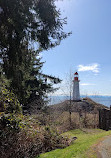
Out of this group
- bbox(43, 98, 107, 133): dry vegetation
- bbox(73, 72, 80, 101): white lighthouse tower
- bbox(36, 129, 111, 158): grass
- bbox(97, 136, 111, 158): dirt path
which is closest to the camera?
bbox(97, 136, 111, 158): dirt path

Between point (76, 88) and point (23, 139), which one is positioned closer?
point (23, 139)

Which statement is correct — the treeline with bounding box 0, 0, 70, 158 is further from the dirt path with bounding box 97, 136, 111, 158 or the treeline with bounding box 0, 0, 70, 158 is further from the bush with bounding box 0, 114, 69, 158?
the dirt path with bounding box 97, 136, 111, 158

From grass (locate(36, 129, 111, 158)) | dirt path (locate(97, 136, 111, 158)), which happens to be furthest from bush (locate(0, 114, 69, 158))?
dirt path (locate(97, 136, 111, 158))

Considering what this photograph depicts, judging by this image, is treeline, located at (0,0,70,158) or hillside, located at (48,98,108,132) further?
hillside, located at (48,98,108,132)

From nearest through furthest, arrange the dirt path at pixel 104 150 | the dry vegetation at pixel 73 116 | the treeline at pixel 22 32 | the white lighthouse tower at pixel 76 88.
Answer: the dirt path at pixel 104 150, the treeline at pixel 22 32, the dry vegetation at pixel 73 116, the white lighthouse tower at pixel 76 88

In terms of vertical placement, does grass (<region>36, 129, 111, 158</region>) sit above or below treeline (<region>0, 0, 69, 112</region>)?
below

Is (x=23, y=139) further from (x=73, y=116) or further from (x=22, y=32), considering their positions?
(x=73, y=116)

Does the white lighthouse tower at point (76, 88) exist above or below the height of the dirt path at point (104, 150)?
above

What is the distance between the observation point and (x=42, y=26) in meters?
6.01

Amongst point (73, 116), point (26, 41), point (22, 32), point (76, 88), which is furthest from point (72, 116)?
point (22, 32)

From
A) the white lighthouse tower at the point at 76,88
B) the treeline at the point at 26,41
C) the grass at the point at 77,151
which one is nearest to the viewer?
the grass at the point at 77,151

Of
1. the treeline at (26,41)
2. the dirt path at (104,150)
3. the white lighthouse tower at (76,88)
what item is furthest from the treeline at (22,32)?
the white lighthouse tower at (76,88)

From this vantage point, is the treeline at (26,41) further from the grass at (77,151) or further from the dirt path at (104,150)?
the dirt path at (104,150)

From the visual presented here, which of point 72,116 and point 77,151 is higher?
point 77,151
